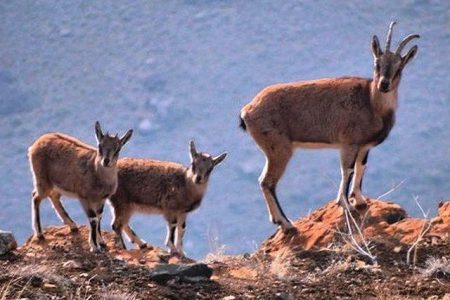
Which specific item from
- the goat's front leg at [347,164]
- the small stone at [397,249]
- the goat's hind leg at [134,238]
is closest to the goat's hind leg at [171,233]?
the goat's hind leg at [134,238]

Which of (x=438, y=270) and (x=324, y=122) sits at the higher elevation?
(x=324, y=122)

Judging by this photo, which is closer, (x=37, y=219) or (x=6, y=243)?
(x=6, y=243)

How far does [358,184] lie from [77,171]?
3241 millimetres

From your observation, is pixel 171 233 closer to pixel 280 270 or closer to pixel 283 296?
pixel 280 270

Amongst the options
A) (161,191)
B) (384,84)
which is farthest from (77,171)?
(384,84)

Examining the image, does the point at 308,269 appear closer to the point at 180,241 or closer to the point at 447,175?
the point at 180,241

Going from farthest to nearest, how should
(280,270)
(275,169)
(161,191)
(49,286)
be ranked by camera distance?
(161,191), (275,169), (280,270), (49,286)

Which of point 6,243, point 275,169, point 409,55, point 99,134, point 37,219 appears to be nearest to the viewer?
point 6,243

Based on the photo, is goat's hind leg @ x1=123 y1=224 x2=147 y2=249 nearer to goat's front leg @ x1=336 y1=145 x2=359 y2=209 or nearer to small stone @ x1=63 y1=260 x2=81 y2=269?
goat's front leg @ x1=336 y1=145 x2=359 y2=209

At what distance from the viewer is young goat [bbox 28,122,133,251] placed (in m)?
15.7

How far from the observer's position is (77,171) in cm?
1590

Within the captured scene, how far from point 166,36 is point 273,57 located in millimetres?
7357

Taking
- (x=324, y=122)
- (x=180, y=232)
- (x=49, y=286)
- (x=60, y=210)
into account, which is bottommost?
(x=180, y=232)

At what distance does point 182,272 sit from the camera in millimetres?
11883
